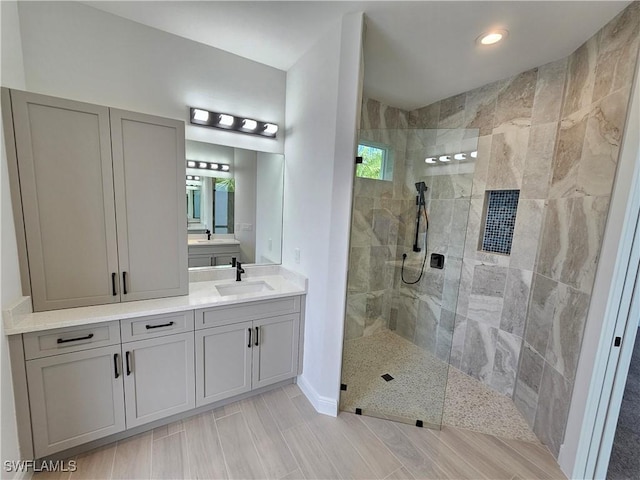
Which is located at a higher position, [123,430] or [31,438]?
[31,438]

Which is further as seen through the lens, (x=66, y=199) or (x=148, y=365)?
(x=148, y=365)

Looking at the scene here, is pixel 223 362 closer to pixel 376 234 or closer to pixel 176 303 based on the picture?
pixel 176 303

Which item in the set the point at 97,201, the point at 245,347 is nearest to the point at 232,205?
the point at 97,201

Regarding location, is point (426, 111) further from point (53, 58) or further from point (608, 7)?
point (53, 58)

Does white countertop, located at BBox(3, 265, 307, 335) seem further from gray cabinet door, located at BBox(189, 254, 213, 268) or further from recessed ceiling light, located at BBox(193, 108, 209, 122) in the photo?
recessed ceiling light, located at BBox(193, 108, 209, 122)

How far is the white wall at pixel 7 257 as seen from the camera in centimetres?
127

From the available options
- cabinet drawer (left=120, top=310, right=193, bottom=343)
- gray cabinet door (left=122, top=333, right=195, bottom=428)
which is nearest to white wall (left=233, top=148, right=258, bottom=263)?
cabinet drawer (left=120, top=310, right=193, bottom=343)

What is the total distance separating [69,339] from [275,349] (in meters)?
1.32

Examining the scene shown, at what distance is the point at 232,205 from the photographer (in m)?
2.48

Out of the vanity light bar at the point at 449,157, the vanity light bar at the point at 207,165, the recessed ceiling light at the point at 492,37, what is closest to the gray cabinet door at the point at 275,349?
the vanity light bar at the point at 207,165

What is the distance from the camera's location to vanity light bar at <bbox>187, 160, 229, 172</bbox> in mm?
2212

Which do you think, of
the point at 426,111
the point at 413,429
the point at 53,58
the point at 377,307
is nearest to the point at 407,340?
the point at 377,307

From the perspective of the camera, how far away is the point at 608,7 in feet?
4.78

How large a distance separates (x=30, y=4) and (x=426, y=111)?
340 cm
